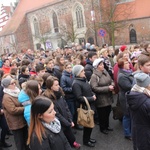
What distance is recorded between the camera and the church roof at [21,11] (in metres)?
40.5

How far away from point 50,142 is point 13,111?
1734mm

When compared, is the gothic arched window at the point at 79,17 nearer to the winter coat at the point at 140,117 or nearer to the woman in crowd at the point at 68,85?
the woman in crowd at the point at 68,85

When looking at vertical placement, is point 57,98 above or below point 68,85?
above

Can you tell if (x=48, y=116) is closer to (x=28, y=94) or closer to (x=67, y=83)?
(x=28, y=94)

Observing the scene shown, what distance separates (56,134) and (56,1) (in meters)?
35.3

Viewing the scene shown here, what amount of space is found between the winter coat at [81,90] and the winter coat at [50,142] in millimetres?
1790

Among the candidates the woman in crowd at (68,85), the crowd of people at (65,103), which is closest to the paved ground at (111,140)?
the crowd of people at (65,103)

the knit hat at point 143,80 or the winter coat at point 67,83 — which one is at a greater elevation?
the knit hat at point 143,80

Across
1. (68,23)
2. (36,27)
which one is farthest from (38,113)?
(36,27)

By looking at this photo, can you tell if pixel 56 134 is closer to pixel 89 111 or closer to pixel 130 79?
pixel 89 111

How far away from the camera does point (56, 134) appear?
258cm

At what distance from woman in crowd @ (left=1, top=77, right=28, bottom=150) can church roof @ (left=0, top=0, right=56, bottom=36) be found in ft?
119

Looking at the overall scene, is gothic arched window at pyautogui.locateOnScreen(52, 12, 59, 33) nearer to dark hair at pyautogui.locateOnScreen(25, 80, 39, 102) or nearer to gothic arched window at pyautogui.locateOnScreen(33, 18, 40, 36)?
gothic arched window at pyautogui.locateOnScreen(33, 18, 40, 36)

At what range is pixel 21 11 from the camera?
1762 inches
